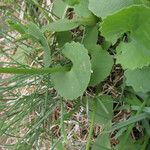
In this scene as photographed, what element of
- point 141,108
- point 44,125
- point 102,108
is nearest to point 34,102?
point 44,125

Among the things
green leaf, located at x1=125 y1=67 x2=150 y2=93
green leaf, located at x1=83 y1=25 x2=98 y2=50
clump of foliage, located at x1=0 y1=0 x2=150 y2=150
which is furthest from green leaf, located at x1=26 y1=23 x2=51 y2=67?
green leaf, located at x1=125 y1=67 x2=150 y2=93

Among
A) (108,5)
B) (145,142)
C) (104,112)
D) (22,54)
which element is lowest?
(145,142)

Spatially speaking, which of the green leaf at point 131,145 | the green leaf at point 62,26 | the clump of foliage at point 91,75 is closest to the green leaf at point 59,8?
the clump of foliage at point 91,75

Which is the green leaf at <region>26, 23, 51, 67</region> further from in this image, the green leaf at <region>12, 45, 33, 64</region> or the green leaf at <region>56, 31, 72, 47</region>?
the green leaf at <region>12, 45, 33, 64</region>

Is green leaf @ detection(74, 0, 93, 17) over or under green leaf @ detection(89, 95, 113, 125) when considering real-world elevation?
over

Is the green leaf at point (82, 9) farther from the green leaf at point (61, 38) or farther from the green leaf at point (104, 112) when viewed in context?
the green leaf at point (104, 112)

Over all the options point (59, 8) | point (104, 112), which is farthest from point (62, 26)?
point (104, 112)

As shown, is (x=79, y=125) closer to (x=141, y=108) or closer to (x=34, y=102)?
(x=34, y=102)

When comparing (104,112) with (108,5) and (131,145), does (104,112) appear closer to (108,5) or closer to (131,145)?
(131,145)
